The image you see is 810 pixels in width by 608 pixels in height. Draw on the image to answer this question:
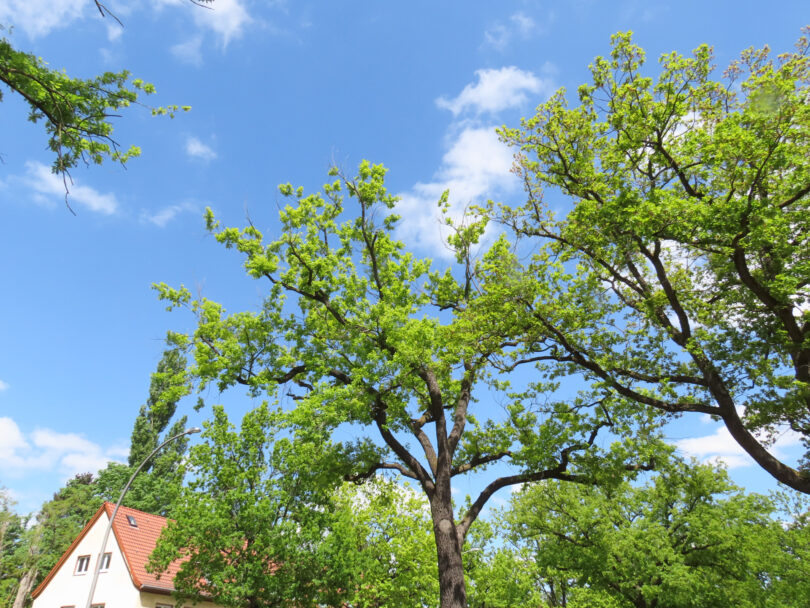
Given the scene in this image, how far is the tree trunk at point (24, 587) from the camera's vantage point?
3653 centimetres

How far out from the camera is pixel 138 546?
25.1 meters

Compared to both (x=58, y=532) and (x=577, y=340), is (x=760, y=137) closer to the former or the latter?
(x=577, y=340)

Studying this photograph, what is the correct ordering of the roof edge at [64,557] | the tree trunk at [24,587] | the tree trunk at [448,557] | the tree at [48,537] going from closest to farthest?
1. the tree trunk at [448,557]
2. the roof edge at [64,557]
3. the tree trunk at [24,587]
4. the tree at [48,537]

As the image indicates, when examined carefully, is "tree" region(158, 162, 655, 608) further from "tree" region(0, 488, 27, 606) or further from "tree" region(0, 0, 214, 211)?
"tree" region(0, 488, 27, 606)

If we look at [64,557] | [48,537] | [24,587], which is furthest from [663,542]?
[48,537]

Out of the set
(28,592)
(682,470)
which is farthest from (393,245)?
(28,592)

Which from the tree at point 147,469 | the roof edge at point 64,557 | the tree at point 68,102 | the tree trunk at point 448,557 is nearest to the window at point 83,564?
the roof edge at point 64,557

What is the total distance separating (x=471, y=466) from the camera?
48.4 feet

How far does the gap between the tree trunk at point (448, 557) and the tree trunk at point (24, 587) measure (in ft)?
137

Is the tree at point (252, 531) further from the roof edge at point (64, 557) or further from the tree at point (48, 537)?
the tree at point (48, 537)

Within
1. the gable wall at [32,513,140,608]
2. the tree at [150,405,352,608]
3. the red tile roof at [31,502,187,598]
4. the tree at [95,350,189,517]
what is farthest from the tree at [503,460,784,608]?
the tree at [95,350,189,517]

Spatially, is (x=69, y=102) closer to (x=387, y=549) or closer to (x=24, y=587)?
(x=387, y=549)

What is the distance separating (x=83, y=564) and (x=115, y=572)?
13.7 ft

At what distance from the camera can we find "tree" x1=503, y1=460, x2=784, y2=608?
2178cm
